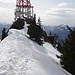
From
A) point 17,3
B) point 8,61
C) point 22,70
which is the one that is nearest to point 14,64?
point 8,61

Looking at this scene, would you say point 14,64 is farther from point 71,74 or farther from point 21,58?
point 71,74

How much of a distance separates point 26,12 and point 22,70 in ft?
148

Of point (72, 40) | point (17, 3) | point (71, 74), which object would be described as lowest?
point (71, 74)

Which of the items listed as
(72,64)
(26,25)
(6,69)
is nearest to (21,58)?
(6,69)

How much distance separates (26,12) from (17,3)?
3.98 metres

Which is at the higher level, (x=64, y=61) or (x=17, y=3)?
(x=17, y=3)

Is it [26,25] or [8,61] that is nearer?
[8,61]

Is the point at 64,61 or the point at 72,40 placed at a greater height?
the point at 72,40

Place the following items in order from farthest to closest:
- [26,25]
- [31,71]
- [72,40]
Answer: [26,25] → [72,40] → [31,71]

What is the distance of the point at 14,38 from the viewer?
40.8m

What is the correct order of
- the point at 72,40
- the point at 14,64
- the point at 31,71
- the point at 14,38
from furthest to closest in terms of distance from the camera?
1. the point at 14,38
2. the point at 72,40
3. the point at 14,64
4. the point at 31,71

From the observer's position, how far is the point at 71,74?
27.0 meters

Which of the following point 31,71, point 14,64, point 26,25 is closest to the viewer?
point 31,71

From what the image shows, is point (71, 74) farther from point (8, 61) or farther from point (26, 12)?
point (26, 12)
